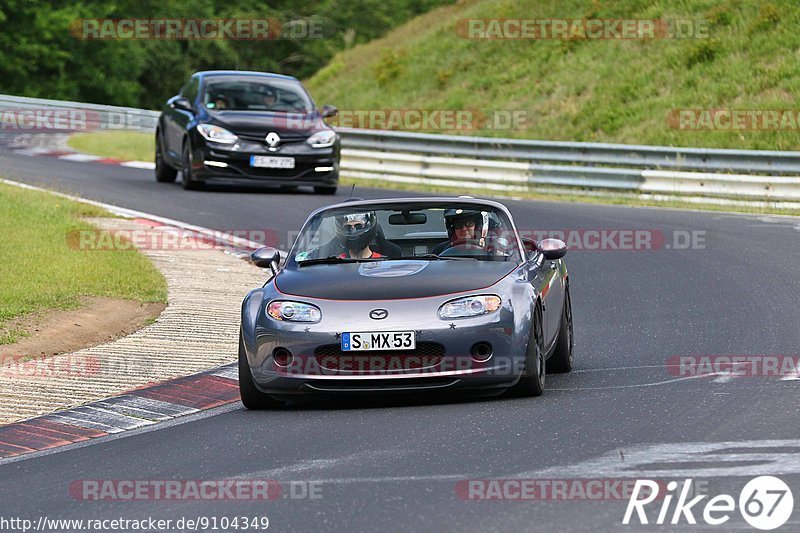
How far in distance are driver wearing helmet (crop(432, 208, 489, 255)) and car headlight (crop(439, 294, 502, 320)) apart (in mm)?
1039

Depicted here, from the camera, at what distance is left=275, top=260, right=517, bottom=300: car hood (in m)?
9.05

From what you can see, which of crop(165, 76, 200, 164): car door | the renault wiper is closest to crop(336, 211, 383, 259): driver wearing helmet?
the renault wiper

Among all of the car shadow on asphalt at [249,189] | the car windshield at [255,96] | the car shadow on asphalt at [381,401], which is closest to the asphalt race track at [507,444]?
the car shadow on asphalt at [381,401]

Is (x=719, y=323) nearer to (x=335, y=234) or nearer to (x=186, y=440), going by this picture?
(x=335, y=234)

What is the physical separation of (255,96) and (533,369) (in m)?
15.2

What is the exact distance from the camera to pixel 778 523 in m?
5.70

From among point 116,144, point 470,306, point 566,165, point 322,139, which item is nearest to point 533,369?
point 470,306

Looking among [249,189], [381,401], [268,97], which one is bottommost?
[249,189]

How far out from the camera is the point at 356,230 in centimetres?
1015

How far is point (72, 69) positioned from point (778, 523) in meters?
61.7

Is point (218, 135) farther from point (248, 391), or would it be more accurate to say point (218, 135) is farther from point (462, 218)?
point (248, 391)

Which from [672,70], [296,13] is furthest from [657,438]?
[296,13]

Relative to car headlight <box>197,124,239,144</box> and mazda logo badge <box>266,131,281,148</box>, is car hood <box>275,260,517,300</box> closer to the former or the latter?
mazda logo badge <box>266,131,281,148</box>

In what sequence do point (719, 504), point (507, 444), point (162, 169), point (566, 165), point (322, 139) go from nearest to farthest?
point (719, 504) → point (507, 444) → point (322, 139) → point (162, 169) → point (566, 165)
